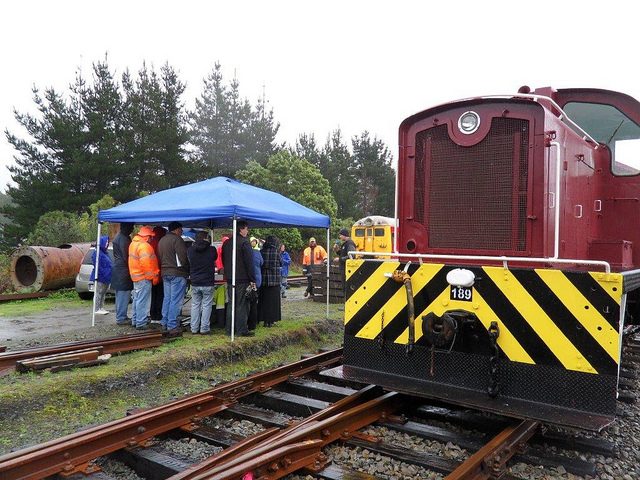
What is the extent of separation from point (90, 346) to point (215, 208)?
8.41ft

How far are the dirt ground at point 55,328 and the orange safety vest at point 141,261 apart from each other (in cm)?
98

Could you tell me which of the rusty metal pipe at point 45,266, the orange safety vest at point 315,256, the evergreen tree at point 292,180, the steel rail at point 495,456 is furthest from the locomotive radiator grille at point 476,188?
the evergreen tree at point 292,180

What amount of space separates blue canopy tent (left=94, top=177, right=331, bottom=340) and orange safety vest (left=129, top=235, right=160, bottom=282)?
1.42 feet

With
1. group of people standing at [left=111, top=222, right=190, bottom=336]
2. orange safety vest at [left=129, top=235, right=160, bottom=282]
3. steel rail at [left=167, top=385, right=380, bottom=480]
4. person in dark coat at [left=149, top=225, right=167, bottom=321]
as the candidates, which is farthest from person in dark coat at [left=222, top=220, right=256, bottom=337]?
steel rail at [left=167, top=385, right=380, bottom=480]

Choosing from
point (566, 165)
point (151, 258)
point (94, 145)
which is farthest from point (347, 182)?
point (566, 165)

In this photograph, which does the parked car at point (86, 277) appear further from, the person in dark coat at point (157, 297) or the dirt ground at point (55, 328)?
the person in dark coat at point (157, 297)

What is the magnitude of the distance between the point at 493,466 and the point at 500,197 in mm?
2231

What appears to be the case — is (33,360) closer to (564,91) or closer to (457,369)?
(457,369)

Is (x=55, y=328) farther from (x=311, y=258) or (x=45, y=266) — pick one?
(x=311, y=258)

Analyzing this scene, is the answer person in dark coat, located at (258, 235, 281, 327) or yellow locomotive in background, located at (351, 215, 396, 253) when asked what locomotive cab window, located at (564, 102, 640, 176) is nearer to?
person in dark coat, located at (258, 235, 281, 327)

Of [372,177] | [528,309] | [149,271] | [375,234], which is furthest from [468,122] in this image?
[372,177]

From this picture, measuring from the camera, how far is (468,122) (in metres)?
4.46

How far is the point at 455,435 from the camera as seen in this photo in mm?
3969

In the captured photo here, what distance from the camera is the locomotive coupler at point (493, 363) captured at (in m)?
3.79
